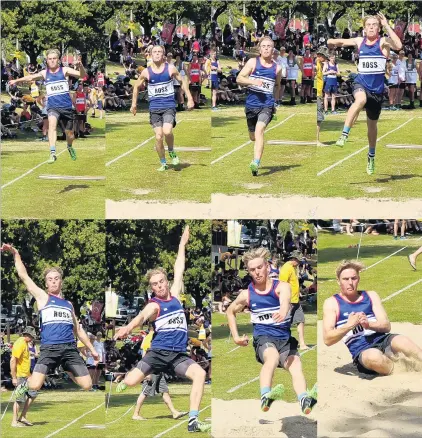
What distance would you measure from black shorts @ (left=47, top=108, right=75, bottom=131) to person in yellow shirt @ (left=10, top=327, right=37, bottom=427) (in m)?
3.29

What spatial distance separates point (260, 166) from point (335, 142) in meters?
1.16

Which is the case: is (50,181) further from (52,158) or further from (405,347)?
(405,347)

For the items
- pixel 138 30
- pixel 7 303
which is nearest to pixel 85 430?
pixel 7 303

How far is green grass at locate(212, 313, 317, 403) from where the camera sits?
22173mm

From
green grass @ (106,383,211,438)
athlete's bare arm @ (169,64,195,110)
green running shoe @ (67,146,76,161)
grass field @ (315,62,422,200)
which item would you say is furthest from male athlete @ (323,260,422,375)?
green running shoe @ (67,146,76,161)

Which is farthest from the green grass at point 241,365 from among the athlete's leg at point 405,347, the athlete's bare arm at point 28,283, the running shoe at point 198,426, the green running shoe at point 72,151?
the green running shoe at point 72,151

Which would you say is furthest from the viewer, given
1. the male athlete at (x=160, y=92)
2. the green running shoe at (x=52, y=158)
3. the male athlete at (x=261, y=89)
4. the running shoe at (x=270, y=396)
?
the green running shoe at (x=52, y=158)

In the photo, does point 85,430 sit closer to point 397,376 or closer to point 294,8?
point 397,376

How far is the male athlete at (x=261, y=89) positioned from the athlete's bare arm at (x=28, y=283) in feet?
11.6

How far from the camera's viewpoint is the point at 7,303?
2308 cm

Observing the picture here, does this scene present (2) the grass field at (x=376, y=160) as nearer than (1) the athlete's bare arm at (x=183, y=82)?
No

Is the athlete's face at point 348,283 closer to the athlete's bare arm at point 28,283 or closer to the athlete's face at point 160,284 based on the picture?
the athlete's face at point 160,284

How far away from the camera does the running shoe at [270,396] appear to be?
20059 millimetres

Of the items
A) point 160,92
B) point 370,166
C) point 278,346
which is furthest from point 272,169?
point 278,346
